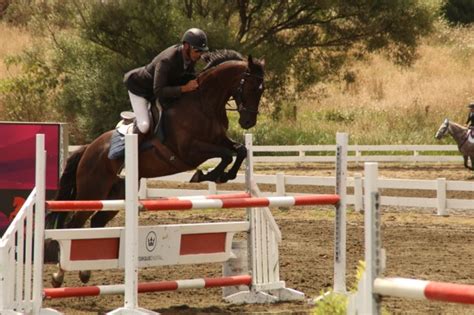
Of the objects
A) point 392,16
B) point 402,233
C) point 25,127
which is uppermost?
point 392,16

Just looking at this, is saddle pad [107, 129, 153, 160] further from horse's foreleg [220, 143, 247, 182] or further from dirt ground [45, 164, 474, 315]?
dirt ground [45, 164, 474, 315]

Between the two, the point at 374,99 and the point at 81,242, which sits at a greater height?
the point at 374,99

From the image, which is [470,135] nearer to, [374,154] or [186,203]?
[374,154]

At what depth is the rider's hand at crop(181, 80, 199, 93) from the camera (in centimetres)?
896

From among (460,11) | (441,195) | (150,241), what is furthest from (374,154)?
(460,11)

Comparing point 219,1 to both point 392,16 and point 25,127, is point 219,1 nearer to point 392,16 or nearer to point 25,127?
point 392,16

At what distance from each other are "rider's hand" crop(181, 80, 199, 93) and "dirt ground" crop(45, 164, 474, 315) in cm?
159

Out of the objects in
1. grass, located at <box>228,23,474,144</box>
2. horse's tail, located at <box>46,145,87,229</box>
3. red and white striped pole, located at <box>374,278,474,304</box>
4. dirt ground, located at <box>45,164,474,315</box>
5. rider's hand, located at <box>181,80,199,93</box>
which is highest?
grass, located at <box>228,23,474,144</box>

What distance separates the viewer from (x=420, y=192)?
1823 cm

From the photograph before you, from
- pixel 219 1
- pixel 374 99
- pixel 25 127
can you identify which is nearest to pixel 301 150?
pixel 219 1

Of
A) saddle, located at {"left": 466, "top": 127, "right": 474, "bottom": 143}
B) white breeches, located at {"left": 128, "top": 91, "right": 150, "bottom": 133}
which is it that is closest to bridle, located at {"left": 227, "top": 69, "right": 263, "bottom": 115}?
white breeches, located at {"left": 128, "top": 91, "right": 150, "bottom": 133}

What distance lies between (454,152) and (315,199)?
20.4m

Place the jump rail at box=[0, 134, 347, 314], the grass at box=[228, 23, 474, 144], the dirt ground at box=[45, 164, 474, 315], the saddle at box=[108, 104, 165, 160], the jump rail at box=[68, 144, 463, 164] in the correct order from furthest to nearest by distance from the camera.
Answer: the grass at box=[228, 23, 474, 144] < the jump rail at box=[68, 144, 463, 164] < the saddle at box=[108, 104, 165, 160] < the dirt ground at box=[45, 164, 474, 315] < the jump rail at box=[0, 134, 347, 314]

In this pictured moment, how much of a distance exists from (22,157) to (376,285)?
6.35 meters
